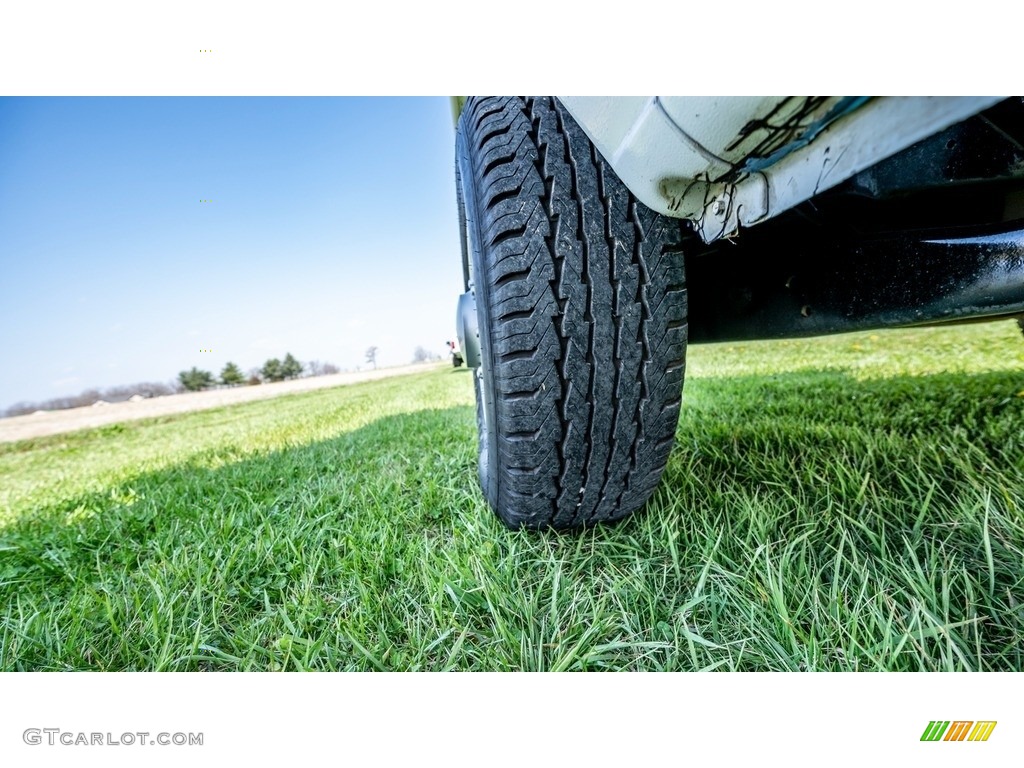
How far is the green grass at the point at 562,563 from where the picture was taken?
1.63ft

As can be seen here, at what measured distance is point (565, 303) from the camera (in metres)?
0.56

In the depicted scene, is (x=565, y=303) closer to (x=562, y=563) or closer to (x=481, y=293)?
(x=481, y=293)

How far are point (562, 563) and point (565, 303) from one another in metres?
0.38

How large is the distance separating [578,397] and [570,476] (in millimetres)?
131

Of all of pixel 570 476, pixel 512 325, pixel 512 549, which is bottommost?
pixel 512 549
